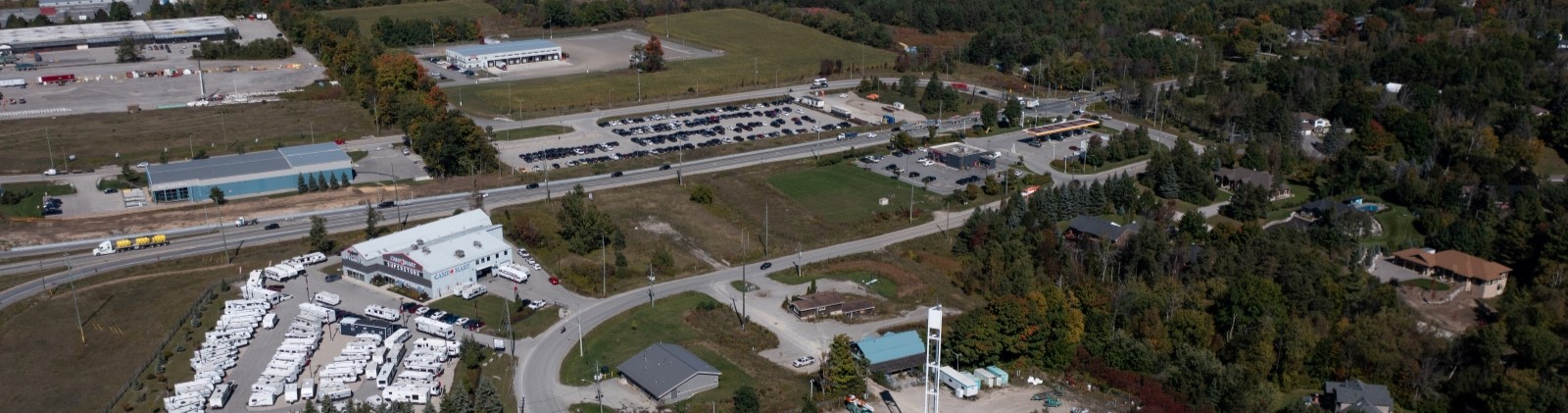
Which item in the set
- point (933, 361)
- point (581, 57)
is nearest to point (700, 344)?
point (933, 361)

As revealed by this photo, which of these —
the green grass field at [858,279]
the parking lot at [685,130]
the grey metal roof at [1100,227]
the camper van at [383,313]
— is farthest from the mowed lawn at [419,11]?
the grey metal roof at [1100,227]

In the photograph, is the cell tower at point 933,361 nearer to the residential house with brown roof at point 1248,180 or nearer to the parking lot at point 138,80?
the residential house with brown roof at point 1248,180

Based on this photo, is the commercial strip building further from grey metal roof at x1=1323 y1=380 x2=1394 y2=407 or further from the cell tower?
grey metal roof at x1=1323 y1=380 x2=1394 y2=407

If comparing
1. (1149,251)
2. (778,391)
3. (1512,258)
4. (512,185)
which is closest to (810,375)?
(778,391)

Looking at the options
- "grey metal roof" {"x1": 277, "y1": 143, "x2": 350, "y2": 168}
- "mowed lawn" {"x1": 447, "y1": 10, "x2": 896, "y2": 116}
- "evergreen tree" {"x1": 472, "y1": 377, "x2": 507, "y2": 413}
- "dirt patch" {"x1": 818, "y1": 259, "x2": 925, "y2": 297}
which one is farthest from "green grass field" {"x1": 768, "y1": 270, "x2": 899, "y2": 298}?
"mowed lawn" {"x1": 447, "y1": 10, "x2": 896, "y2": 116}

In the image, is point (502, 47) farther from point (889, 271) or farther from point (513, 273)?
point (889, 271)

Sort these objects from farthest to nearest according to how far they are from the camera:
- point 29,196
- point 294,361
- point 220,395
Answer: point 29,196 < point 294,361 < point 220,395
